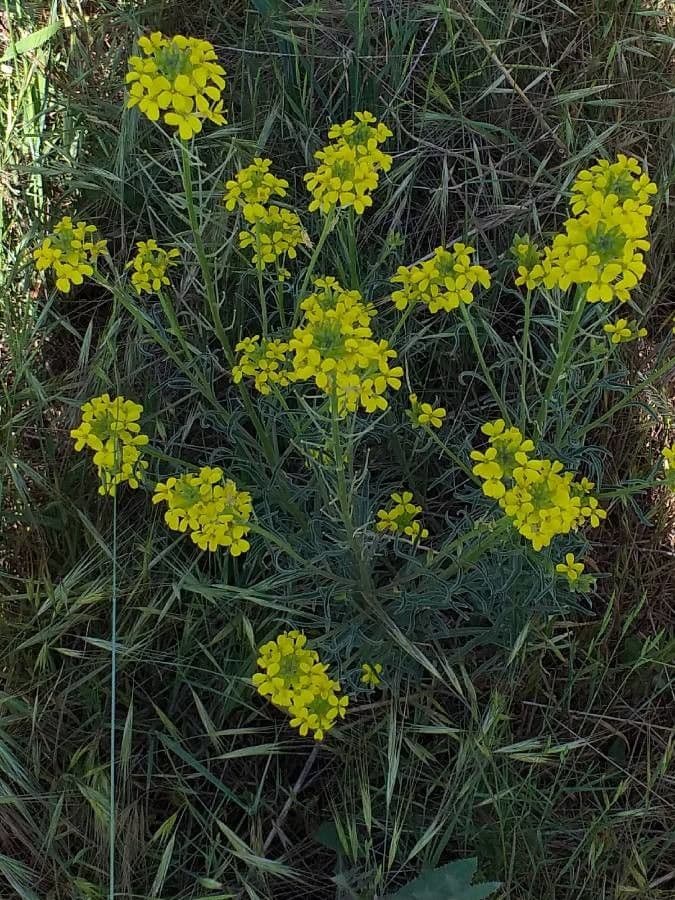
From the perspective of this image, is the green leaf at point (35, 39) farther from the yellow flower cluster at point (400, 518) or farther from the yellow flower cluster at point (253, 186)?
the yellow flower cluster at point (400, 518)

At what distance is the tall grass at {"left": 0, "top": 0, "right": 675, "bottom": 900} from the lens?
1.57 meters

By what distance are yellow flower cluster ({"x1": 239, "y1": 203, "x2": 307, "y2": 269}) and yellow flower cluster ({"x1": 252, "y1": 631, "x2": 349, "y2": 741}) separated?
683mm

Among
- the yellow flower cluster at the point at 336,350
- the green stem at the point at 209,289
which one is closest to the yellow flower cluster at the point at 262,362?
the green stem at the point at 209,289

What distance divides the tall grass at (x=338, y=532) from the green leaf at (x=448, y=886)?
0.21 feet

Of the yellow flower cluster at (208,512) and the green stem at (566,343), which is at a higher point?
the green stem at (566,343)

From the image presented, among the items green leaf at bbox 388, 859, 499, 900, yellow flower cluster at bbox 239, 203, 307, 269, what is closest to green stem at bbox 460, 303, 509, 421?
yellow flower cluster at bbox 239, 203, 307, 269

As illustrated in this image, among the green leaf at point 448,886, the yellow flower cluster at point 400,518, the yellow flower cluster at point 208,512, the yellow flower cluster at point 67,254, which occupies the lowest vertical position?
the green leaf at point 448,886

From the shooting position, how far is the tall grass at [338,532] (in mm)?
1565

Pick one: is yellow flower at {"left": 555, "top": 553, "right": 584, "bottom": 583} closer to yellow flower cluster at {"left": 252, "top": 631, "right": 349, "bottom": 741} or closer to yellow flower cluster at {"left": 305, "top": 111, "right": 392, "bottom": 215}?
yellow flower cluster at {"left": 252, "top": 631, "right": 349, "bottom": 741}

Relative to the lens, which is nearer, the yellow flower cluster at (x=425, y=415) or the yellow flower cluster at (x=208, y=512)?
the yellow flower cluster at (x=208, y=512)

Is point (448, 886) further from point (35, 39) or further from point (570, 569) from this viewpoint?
point (35, 39)

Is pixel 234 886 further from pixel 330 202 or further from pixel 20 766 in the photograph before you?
pixel 330 202

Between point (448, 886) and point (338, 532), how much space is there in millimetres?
655

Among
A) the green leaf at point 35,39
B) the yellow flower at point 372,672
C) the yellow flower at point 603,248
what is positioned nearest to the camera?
the yellow flower at point 603,248
